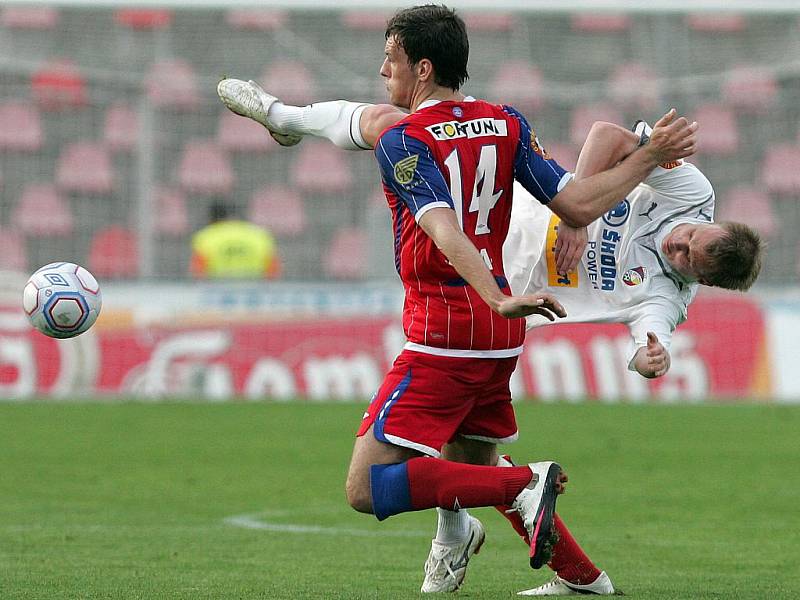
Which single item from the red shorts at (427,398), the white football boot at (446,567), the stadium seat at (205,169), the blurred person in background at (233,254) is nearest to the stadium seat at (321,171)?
the stadium seat at (205,169)

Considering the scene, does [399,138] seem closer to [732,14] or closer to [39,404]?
[39,404]

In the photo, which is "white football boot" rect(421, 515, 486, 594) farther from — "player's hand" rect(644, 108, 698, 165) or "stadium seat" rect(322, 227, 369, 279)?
"stadium seat" rect(322, 227, 369, 279)

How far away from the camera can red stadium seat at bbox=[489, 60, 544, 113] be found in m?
18.9

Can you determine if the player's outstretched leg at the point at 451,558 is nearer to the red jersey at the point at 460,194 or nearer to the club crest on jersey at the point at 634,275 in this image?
the red jersey at the point at 460,194

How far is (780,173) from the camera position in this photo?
61.5 feet

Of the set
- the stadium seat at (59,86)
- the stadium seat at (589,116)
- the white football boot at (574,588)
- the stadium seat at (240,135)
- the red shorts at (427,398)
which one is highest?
the stadium seat at (59,86)

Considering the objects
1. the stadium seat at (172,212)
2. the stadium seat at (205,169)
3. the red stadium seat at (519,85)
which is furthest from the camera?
the red stadium seat at (519,85)

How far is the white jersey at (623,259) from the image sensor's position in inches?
229

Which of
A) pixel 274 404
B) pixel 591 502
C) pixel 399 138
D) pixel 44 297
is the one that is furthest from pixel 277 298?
pixel 399 138

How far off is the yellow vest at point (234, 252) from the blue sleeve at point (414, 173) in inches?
514

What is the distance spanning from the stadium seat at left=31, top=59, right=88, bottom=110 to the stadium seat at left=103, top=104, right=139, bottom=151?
41 cm

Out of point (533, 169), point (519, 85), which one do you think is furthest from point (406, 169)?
point (519, 85)

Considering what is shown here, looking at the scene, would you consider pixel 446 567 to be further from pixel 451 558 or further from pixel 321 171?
pixel 321 171

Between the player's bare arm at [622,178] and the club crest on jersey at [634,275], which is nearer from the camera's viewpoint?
the player's bare arm at [622,178]
